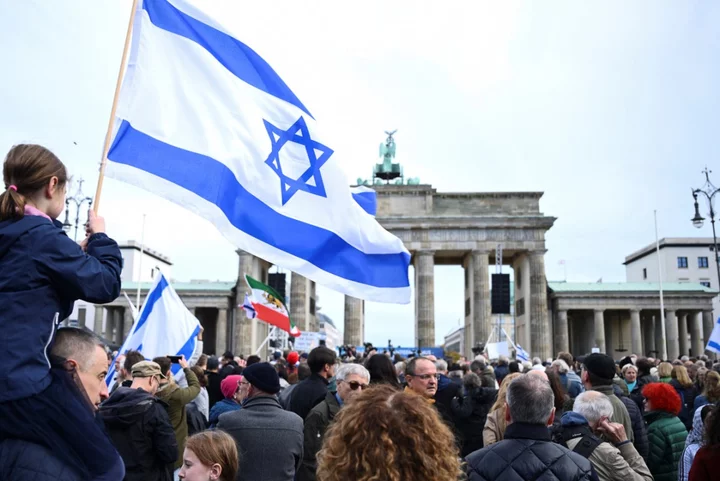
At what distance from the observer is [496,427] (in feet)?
20.3

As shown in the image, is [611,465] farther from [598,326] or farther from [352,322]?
[598,326]

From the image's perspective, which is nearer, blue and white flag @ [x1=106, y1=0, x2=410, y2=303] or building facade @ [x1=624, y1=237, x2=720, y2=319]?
blue and white flag @ [x1=106, y1=0, x2=410, y2=303]

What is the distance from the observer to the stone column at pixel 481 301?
59938 millimetres

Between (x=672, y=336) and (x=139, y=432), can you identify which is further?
(x=672, y=336)

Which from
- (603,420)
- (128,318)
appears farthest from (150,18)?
(128,318)

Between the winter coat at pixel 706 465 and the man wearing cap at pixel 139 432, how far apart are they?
3.99 metres

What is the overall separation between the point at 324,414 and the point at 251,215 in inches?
82.4

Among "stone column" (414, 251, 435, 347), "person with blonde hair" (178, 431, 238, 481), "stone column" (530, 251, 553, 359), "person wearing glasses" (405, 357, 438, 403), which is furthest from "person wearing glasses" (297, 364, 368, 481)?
"stone column" (530, 251, 553, 359)

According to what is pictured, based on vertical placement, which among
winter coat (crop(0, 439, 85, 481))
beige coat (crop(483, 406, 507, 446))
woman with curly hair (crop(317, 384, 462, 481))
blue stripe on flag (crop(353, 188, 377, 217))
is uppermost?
blue stripe on flag (crop(353, 188, 377, 217))

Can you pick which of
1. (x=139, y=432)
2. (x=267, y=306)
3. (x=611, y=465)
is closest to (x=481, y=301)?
(x=267, y=306)

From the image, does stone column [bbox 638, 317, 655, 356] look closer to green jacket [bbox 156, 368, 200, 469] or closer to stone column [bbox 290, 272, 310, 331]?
stone column [bbox 290, 272, 310, 331]

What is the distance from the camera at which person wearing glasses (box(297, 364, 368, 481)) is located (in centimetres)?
644

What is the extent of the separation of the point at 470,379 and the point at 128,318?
66.9 m

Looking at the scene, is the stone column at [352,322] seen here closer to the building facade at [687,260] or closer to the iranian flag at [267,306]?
the iranian flag at [267,306]
